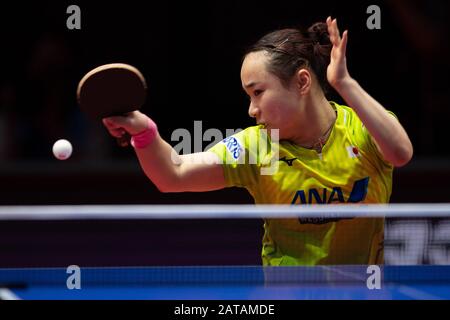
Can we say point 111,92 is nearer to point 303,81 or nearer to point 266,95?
point 266,95

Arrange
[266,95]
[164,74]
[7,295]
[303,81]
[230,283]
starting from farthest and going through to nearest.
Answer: [164,74]
[230,283]
[7,295]
[303,81]
[266,95]

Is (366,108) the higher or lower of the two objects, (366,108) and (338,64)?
the lower

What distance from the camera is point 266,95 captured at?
275 cm

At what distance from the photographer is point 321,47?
2898 mm

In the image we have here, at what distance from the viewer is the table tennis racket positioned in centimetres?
253

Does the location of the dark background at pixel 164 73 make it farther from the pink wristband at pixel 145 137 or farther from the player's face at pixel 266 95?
the pink wristband at pixel 145 137

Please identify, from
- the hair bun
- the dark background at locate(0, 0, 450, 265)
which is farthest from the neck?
the dark background at locate(0, 0, 450, 265)

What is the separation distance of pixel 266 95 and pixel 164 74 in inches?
218

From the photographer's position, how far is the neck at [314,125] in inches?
114

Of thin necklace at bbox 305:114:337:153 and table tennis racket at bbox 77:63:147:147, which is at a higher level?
table tennis racket at bbox 77:63:147:147

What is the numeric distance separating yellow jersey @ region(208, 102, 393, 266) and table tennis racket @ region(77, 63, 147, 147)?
0.44 meters

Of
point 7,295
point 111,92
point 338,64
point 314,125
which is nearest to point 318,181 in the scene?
point 314,125

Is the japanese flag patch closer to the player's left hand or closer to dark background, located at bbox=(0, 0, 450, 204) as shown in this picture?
the player's left hand

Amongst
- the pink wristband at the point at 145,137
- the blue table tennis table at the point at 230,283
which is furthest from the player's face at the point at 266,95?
the blue table tennis table at the point at 230,283
